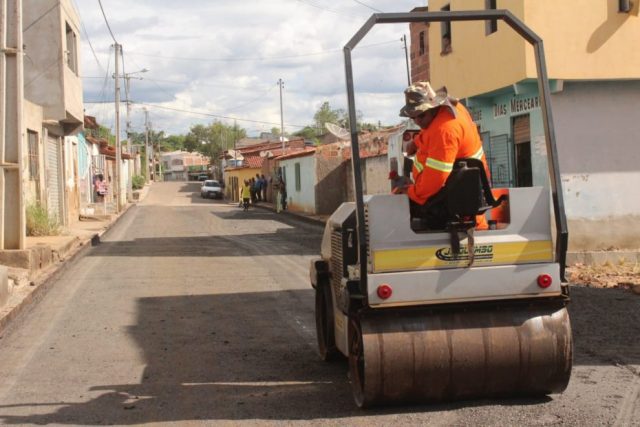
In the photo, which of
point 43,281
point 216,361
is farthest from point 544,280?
point 43,281

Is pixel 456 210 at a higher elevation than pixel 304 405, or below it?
higher

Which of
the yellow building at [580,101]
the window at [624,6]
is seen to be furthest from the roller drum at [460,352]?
the window at [624,6]

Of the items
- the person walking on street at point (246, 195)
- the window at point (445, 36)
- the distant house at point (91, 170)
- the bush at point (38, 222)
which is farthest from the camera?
the person walking on street at point (246, 195)

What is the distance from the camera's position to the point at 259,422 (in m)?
5.04

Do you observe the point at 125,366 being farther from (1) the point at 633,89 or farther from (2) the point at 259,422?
(1) the point at 633,89

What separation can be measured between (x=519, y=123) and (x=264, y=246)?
7.03 meters

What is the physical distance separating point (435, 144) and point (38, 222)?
15.4m

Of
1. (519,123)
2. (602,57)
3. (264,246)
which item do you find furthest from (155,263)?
(602,57)

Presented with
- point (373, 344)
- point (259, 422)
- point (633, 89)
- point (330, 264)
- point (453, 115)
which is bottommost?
point (259, 422)

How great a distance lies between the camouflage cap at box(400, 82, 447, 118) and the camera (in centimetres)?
498

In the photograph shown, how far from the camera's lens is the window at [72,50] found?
22.6 meters

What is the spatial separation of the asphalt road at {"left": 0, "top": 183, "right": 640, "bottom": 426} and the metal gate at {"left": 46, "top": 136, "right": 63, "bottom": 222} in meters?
9.32

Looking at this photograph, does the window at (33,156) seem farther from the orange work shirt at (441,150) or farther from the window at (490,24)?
the orange work shirt at (441,150)

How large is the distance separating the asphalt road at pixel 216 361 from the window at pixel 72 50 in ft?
37.9
